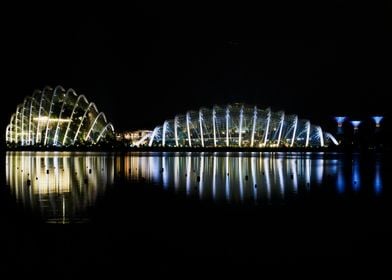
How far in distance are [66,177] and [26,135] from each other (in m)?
107

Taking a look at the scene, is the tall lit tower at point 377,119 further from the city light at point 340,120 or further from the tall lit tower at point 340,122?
the tall lit tower at point 340,122

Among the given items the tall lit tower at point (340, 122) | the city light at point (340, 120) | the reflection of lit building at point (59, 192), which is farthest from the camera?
the city light at point (340, 120)

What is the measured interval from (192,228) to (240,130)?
118945 millimetres

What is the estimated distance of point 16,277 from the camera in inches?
504

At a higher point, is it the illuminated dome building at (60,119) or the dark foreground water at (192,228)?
the illuminated dome building at (60,119)

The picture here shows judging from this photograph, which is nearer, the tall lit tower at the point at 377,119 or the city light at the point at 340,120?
the tall lit tower at the point at 377,119

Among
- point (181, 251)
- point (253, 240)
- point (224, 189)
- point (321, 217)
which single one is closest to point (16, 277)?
point (181, 251)

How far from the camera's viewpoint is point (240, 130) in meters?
137

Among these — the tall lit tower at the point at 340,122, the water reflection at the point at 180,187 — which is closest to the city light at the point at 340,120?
the tall lit tower at the point at 340,122

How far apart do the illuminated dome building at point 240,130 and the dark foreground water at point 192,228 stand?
342 feet

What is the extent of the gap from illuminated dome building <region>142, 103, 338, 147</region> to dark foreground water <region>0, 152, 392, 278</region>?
104 m

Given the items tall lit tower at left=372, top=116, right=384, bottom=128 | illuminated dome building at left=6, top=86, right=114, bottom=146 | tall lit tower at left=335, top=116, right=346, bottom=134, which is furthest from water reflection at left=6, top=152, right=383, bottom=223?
tall lit tower at left=335, top=116, right=346, bottom=134

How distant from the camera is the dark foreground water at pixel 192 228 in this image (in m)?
14.2

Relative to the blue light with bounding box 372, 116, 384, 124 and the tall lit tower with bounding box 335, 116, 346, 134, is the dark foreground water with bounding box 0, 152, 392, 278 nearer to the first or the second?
the blue light with bounding box 372, 116, 384, 124
